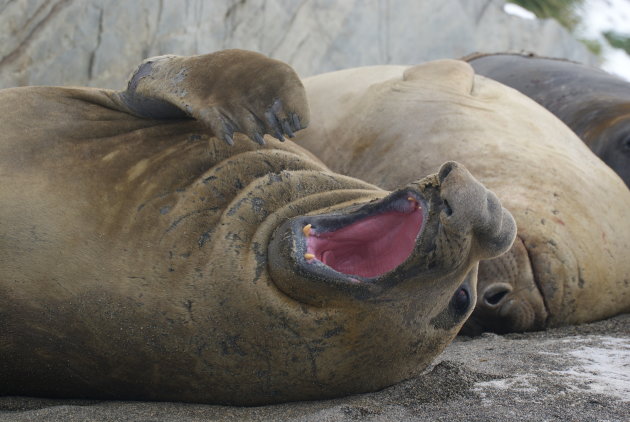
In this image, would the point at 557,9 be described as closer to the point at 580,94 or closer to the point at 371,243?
the point at 580,94

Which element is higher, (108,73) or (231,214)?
(231,214)

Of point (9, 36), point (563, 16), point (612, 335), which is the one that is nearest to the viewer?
point (612, 335)

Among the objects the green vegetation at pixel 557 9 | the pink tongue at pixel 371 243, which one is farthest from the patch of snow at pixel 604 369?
the green vegetation at pixel 557 9

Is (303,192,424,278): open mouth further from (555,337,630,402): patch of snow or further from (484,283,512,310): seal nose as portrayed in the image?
(484,283,512,310): seal nose

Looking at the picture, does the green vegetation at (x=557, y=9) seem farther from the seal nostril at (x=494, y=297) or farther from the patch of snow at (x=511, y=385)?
the patch of snow at (x=511, y=385)

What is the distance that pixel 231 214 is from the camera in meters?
2.90

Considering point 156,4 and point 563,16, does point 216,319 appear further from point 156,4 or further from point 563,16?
point 563,16

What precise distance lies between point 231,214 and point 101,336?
53cm

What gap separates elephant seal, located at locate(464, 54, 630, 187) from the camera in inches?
240

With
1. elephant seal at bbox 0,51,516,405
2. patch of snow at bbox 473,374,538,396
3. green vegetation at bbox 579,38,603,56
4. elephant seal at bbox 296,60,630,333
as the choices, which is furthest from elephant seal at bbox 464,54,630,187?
green vegetation at bbox 579,38,603,56

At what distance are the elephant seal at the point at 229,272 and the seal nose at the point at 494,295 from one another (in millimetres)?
1296

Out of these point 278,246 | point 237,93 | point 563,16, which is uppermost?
point 237,93

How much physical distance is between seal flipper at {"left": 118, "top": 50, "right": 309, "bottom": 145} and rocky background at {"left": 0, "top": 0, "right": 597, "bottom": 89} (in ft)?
13.2

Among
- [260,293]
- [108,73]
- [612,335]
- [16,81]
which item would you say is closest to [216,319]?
[260,293]
